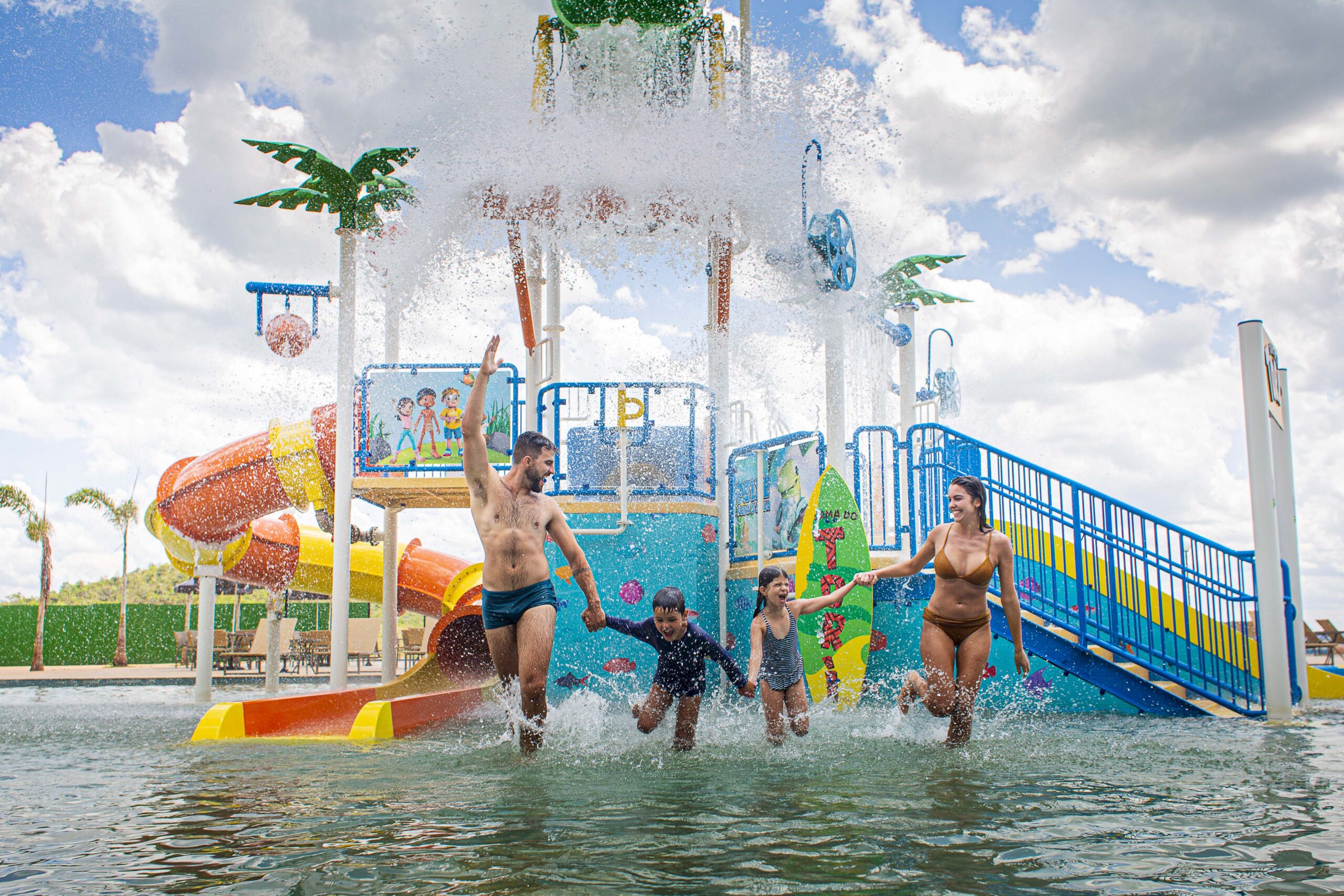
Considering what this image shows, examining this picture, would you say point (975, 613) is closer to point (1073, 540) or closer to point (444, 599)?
point (1073, 540)

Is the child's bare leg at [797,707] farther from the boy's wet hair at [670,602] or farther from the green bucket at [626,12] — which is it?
the green bucket at [626,12]

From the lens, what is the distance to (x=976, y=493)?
6.31 meters

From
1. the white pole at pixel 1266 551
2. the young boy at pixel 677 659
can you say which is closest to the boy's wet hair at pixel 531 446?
the young boy at pixel 677 659

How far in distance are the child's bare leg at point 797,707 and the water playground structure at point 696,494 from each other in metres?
2.37

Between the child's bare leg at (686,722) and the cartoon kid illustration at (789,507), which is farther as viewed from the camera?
the cartoon kid illustration at (789,507)

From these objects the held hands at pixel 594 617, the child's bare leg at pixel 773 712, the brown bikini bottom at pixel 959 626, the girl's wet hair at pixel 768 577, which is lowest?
the child's bare leg at pixel 773 712

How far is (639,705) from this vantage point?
646 cm

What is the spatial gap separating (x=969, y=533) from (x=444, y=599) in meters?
8.45

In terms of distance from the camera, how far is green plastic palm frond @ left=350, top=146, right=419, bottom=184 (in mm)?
11609

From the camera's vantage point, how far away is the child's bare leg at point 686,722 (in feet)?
20.2

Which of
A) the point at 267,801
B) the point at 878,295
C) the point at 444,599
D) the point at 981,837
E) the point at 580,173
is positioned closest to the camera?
the point at 981,837

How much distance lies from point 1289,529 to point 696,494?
5.60 meters

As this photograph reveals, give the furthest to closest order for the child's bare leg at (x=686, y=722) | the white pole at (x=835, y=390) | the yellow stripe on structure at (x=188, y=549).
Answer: the yellow stripe on structure at (x=188, y=549), the white pole at (x=835, y=390), the child's bare leg at (x=686, y=722)

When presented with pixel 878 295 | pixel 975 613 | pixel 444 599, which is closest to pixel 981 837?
pixel 975 613
